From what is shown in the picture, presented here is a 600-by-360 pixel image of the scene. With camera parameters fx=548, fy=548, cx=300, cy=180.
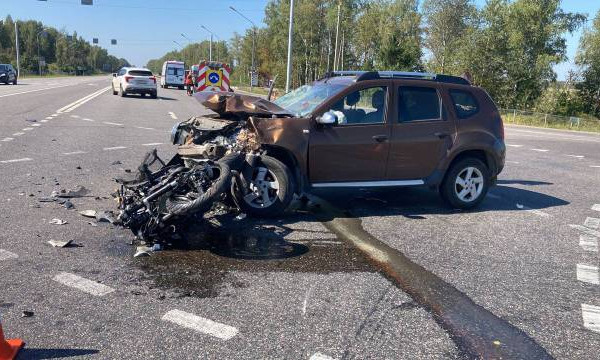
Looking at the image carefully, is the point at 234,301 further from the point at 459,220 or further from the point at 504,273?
the point at 459,220

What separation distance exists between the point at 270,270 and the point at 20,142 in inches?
354

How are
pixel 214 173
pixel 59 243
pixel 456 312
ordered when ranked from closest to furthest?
1. pixel 456 312
2. pixel 59 243
3. pixel 214 173

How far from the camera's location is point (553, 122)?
38.4 meters

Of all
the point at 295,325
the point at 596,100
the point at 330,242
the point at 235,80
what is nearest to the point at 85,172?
the point at 330,242

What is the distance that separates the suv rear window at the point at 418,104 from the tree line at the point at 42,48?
95.1 meters

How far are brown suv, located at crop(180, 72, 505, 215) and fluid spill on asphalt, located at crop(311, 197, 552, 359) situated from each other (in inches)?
42.2

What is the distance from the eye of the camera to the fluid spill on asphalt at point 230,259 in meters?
4.56

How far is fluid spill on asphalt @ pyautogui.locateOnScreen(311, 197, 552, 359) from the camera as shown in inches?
144

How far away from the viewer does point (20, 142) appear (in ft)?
38.4

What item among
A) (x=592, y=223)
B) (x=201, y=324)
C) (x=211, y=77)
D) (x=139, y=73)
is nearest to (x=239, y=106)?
(x=201, y=324)

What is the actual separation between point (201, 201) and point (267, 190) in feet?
4.46

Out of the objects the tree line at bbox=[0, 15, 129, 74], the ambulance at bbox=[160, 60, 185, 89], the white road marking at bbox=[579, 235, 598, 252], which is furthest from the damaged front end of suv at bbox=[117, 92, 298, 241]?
the tree line at bbox=[0, 15, 129, 74]

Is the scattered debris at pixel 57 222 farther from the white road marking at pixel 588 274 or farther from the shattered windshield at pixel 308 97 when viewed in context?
the white road marking at pixel 588 274

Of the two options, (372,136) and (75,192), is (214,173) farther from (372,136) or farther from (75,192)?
(75,192)
